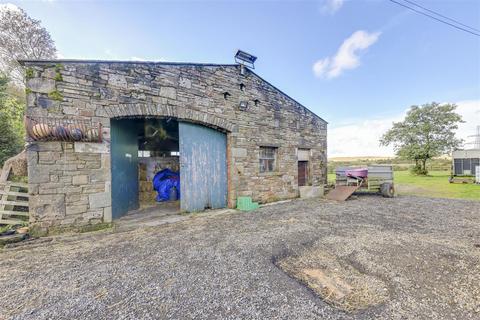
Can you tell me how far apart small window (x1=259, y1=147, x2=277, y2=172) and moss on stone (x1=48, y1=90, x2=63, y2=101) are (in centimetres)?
582

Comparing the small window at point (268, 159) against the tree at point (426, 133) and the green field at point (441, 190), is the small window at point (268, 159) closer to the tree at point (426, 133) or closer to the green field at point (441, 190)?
the green field at point (441, 190)

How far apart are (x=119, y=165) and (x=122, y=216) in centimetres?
144

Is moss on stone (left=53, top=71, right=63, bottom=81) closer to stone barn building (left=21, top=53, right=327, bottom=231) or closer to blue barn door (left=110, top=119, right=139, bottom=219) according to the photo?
stone barn building (left=21, top=53, right=327, bottom=231)

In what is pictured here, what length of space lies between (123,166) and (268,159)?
4996mm

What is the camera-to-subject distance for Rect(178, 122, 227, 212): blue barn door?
5.68 metres

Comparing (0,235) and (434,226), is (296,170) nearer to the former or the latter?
(434,226)

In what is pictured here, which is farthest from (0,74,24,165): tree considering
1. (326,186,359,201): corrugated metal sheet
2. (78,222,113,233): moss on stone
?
(326,186,359,201): corrugated metal sheet

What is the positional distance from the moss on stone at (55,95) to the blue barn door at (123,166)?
102 cm

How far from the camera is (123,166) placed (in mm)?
5453

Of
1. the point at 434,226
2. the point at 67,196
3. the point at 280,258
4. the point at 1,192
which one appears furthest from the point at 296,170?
the point at 1,192

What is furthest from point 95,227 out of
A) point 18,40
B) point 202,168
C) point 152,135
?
point 18,40

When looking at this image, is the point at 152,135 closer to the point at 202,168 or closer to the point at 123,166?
the point at 123,166

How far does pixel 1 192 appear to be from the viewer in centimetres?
403

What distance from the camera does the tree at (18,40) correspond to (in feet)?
32.9
